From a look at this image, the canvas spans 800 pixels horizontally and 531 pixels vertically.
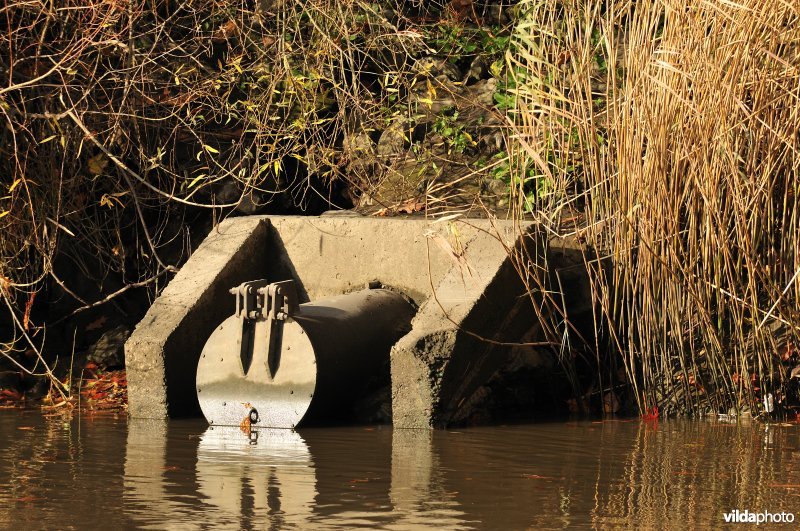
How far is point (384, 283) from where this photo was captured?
8688 millimetres

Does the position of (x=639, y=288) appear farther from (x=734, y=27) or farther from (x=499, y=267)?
(x=734, y=27)

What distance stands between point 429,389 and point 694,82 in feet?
7.03

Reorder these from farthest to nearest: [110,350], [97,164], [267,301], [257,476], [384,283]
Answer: [97,164], [110,350], [384,283], [267,301], [257,476]

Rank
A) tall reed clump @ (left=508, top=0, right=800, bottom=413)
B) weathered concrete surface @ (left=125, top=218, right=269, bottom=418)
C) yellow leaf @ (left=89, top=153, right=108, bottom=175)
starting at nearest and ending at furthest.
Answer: tall reed clump @ (left=508, top=0, right=800, bottom=413)
weathered concrete surface @ (left=125, top=218, right=269, bottom=418)
yellow leaf @ (left=89, top=153, right=108, bottom=175)

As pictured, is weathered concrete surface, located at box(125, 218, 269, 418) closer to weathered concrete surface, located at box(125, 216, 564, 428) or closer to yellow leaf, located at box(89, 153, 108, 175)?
weathered concrete surface, located at box(125, 216, 564, 428)

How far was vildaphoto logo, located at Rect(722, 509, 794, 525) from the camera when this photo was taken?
4980 mm

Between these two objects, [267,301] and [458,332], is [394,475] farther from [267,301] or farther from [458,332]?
[267,301]

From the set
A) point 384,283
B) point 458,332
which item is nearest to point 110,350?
point 384,283

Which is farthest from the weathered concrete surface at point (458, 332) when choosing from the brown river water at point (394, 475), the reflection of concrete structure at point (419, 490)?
the reflection of concrete structure at point (419, 490)

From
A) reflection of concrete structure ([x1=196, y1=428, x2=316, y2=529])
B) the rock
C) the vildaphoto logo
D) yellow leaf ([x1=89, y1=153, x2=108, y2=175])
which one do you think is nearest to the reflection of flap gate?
reflection of concrete structure ([x1=196, y1=428, x2=316, y2=529])

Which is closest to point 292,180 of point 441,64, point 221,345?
point 441,64

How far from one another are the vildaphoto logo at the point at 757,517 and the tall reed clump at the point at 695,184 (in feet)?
6.67

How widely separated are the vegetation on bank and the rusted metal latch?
69cm

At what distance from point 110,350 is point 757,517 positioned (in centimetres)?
553
